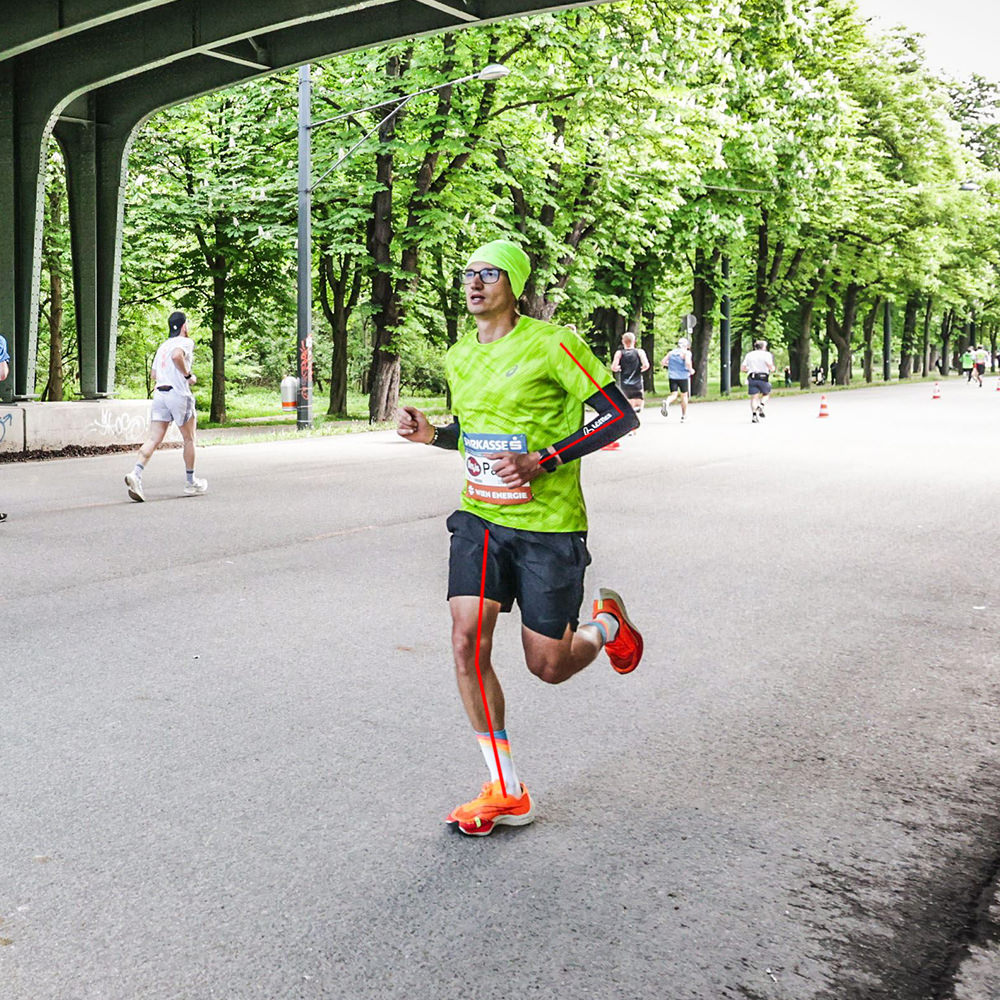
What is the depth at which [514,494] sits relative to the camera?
3.88 metres

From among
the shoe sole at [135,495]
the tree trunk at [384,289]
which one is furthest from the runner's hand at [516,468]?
the tree trunk at [384,289]

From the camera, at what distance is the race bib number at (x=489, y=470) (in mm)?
3877

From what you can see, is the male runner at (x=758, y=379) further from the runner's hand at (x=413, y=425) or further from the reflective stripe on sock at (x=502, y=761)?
the reflective stripe on sock at (x=502, y=761)

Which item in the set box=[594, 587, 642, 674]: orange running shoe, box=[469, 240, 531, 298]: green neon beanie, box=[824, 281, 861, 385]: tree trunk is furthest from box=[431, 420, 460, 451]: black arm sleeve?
box=[824, 281, 861, 385]: tree trunk

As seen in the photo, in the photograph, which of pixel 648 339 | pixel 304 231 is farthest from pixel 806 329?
pixel 304 231

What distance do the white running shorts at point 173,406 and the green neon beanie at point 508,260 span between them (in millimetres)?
9623

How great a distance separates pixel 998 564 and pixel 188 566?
5.98 m

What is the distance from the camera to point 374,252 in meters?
27.2

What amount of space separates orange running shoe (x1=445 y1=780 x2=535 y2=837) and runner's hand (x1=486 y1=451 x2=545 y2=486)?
1.01 metres

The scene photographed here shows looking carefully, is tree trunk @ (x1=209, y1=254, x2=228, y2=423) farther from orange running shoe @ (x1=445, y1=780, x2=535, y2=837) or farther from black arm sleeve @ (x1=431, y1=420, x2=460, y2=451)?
orange running shoe @ (x1=445, y1=780, x2=535, y2=837)

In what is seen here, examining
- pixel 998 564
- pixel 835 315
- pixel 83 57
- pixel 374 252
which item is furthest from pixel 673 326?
pixel 998 564

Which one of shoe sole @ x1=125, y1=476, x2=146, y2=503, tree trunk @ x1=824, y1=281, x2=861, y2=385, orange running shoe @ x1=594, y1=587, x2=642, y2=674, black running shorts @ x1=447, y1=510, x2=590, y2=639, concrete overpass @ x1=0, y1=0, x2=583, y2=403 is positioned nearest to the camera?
black running shorts @ x1=447, y1=510, x2=590, y2=639

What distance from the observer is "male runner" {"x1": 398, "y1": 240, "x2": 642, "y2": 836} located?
3.88m

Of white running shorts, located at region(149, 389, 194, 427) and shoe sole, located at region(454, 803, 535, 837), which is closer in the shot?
shoe sole, located at region(454, 803, 535, 837)
